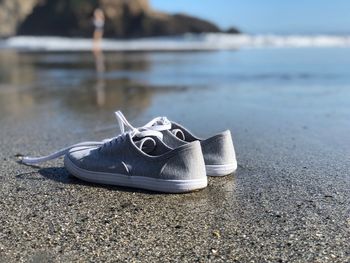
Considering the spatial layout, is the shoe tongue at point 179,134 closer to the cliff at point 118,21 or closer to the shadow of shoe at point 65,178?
the shadow of shoe at point 65,178

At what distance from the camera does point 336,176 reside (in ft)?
9.95

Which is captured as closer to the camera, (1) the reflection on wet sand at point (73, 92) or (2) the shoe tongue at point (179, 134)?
(2) the shoe tongue at point (179, 134)

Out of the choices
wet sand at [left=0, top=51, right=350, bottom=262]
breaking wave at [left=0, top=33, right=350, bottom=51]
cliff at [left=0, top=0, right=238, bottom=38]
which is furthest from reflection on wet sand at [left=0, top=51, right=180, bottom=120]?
cliff at [left=0, top=0, right=238, bottom=38]

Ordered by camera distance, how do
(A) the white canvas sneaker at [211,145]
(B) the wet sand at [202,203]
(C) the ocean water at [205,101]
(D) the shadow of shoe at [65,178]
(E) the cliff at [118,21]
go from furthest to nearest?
(E) the cliff at [118,21] < (C) the ocean water at [205,101] < (A) the white canvas sneaker at [211,145] < (D) the shadow of shoe at [65,178] < (B) the wet sand at [202,203]

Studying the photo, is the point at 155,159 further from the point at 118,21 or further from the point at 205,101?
the point at 118,21

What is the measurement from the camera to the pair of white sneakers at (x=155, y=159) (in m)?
2.62

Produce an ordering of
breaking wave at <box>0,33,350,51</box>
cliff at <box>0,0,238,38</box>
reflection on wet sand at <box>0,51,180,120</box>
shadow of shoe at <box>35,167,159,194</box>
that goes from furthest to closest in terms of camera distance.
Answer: cliff at <box>0,0,238,38</box>
breaking wave at <box>0,33,350,51</box>
reflection on wet sand at <box>0,51,180,120</box>
shadow of shoe at <box>35,167,159,194</box>

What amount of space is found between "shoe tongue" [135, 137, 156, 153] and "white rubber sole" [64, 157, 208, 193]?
6.7 inches

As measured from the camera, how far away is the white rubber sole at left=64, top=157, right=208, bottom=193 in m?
2.62

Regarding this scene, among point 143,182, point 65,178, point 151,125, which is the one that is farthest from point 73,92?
point 143,182

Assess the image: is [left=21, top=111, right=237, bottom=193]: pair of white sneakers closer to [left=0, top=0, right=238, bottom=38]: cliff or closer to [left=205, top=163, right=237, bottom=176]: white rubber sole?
[left=205, top=163, right=237, bottom=176]: white rubber sole

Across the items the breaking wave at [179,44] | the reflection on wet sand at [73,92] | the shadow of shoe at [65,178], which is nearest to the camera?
the shadow of shoe at [65,178]

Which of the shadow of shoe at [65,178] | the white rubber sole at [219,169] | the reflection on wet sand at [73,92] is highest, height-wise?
the white rubber sole at [219,169]

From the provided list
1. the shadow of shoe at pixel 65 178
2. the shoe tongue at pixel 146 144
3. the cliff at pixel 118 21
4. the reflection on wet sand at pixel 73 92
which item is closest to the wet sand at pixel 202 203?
the shadow of shoe at pixel 65 178
